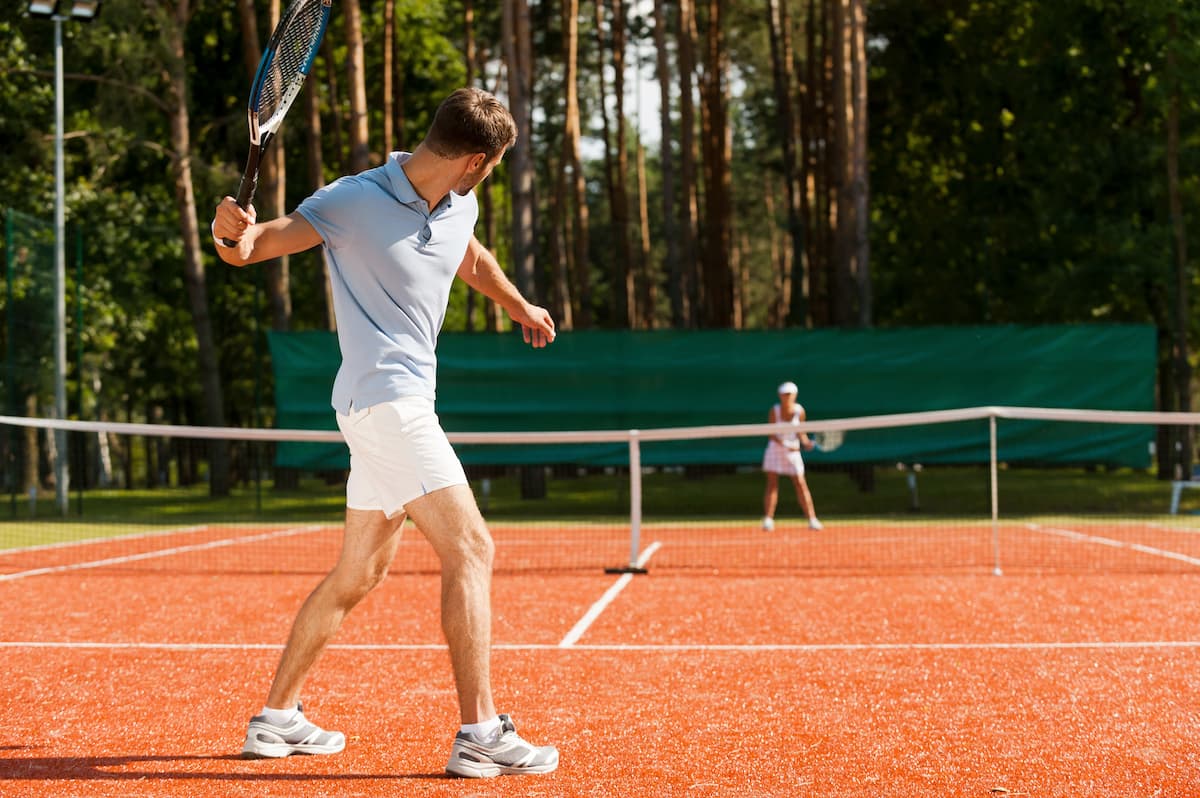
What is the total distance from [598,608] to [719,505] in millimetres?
11767

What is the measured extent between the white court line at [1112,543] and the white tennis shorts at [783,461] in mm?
2535

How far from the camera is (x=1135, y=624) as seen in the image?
26.7ft

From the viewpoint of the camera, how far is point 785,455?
52.2 feet

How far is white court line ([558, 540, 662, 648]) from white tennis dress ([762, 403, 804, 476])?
306 centimetres

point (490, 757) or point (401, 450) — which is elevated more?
point (401, 450)

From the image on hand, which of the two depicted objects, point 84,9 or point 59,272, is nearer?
point 59,272

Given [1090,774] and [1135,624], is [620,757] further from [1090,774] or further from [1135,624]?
[1135,624]

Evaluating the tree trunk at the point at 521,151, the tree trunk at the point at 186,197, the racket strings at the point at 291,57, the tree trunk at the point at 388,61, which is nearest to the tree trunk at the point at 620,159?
the tree trunk at the point at 388,61

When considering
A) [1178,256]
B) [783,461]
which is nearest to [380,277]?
[783,461]

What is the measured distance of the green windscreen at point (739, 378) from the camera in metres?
18.3

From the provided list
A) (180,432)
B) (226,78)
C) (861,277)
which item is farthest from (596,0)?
(180,432)

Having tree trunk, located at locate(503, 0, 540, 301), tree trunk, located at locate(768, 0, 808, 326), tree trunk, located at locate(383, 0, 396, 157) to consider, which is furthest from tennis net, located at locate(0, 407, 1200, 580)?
tree trunk, located at locate(768, 0, 808, 326)

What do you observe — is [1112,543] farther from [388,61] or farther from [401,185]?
[388,61]

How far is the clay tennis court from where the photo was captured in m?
4.49
